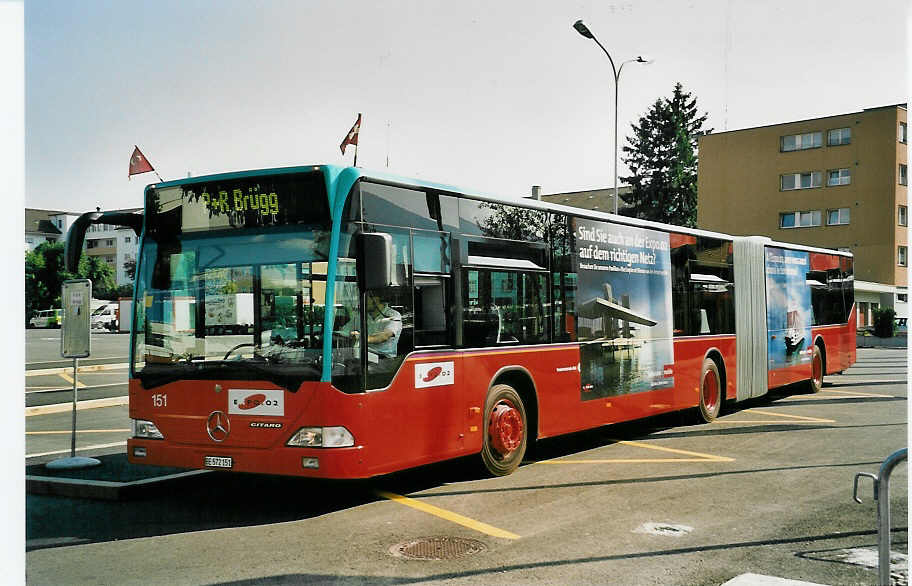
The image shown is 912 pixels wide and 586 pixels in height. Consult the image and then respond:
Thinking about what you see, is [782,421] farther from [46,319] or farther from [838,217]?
[46,319]

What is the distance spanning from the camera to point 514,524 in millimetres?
7430

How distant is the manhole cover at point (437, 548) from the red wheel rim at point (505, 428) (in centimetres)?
251

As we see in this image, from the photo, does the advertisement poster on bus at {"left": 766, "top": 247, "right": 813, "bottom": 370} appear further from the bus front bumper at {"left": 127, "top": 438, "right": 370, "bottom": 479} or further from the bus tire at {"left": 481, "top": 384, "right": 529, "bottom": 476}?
the bus front bumper at {"left": 127, "top": 438, "right": 370, "bottom": 479}

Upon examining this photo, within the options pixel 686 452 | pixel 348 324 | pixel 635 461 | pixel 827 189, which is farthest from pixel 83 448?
pixel 827 189

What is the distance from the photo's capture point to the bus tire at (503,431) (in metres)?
9.41

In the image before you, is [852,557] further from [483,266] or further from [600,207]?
[600,207]

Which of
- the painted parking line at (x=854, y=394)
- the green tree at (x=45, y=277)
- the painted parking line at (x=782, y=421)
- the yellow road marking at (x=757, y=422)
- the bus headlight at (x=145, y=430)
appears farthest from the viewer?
the green tree at (x=45, y=277)

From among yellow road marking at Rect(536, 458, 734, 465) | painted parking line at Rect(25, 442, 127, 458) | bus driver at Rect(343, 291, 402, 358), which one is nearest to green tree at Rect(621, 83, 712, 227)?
yellow road marking at Rect(536, 458, 734, 465)

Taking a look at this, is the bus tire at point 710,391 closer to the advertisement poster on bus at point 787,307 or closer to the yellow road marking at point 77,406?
the advertisement poster on bus at point 787,307

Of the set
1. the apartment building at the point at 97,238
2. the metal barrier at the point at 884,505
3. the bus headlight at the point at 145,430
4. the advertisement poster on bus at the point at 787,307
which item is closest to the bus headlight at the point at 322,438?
the bus headlight at the point at 145,430

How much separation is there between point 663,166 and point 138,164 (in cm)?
5999

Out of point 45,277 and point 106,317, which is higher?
point 45,277

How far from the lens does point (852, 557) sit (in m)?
6.38

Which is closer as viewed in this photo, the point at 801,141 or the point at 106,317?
the point at 801,141
